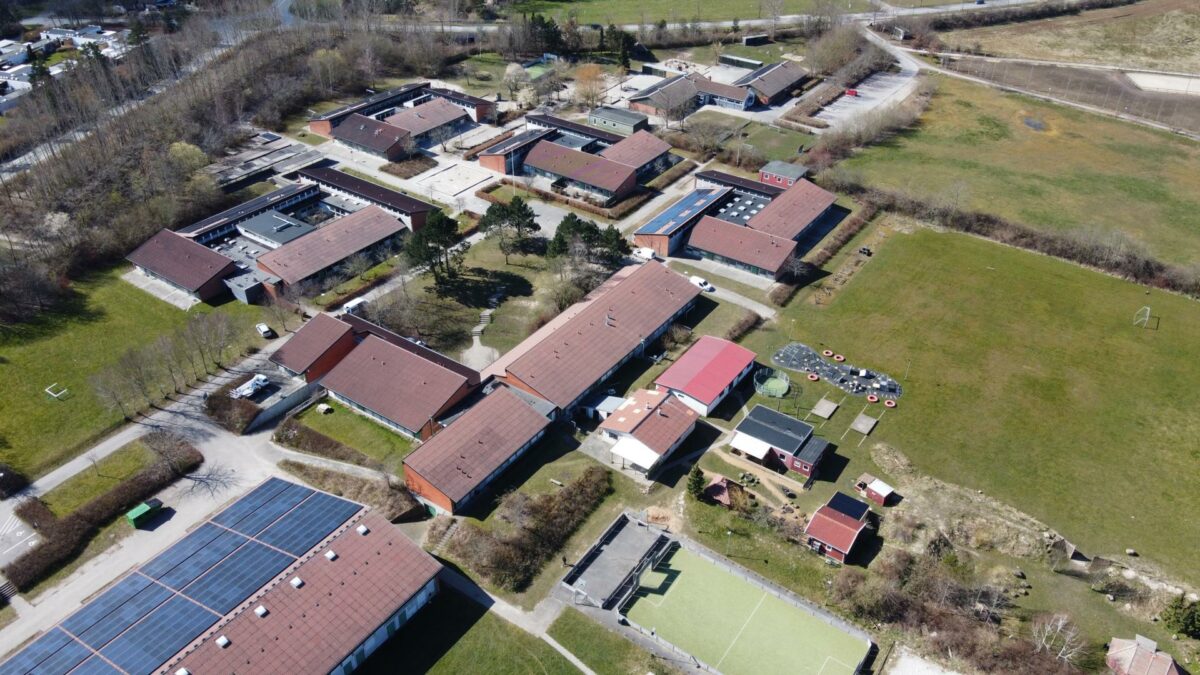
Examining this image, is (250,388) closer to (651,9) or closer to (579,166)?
(579,166)

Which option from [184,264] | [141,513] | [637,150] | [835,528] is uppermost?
[637,150]

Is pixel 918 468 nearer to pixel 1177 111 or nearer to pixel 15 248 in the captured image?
pixel 15 248

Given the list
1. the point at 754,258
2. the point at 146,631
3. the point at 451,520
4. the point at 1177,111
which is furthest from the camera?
the point at 1177,111

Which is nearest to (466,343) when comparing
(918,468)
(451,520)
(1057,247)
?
(451,520)

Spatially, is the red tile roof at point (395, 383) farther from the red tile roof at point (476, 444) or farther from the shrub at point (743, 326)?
the shrub at point (743, 326)

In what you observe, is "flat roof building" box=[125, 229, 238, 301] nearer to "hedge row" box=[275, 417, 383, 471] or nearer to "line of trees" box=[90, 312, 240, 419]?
"line of trees" box=[90, 312, 240, 419]

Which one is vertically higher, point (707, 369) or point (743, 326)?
point (707, 369)

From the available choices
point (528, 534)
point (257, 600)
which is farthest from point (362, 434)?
point (257, 600)
